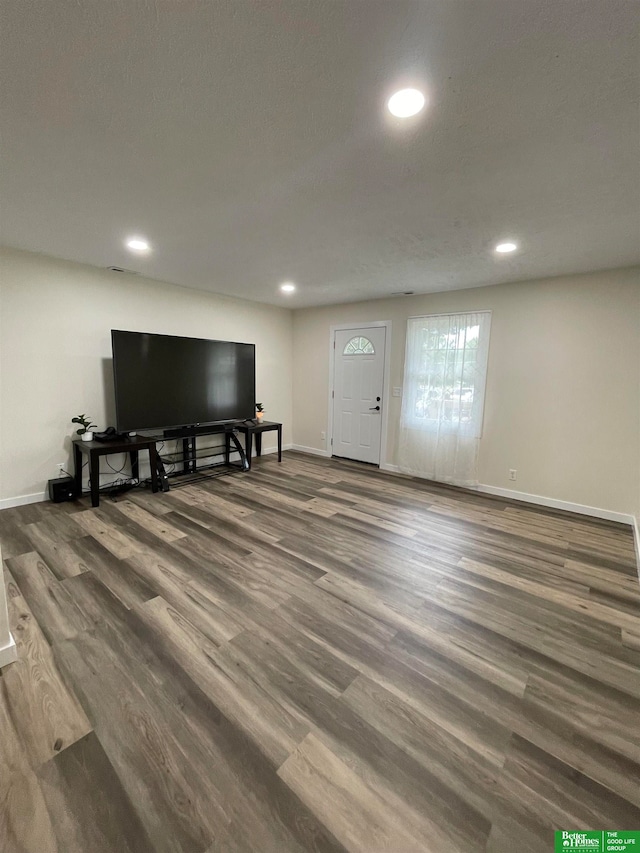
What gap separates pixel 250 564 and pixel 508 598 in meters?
1.75

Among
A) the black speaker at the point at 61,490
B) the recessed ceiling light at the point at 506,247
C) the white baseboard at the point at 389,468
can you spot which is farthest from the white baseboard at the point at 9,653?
the white baseboard at the point at 389,468

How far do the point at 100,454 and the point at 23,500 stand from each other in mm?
971

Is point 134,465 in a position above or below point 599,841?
above

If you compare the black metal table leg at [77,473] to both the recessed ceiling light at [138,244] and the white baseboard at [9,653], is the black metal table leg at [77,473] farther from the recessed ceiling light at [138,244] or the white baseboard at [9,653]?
the white baseboard at [9,653]

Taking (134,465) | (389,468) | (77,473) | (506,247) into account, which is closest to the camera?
(506,247)

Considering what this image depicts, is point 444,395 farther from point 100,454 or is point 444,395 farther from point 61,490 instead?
point 61,490

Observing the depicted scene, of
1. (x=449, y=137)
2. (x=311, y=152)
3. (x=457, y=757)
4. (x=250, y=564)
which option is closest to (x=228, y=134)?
(x=311, y=152)

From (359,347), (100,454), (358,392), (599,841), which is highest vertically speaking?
(359,347)

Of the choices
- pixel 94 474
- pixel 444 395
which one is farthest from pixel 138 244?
pixel 444 395

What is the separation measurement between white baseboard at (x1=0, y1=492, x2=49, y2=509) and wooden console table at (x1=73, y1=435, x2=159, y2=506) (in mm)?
320

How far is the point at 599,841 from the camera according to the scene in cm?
106

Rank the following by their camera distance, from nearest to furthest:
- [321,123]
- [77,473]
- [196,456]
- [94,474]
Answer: [321,123]
[94,474]
[77,473]
[196,456]

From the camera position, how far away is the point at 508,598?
221cm

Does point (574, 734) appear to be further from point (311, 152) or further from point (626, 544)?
point (311, 152)
